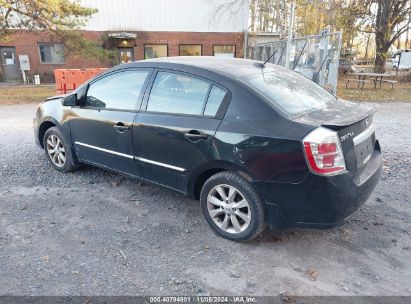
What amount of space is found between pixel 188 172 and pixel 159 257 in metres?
0.87

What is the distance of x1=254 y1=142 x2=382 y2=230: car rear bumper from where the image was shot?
2.87 meters

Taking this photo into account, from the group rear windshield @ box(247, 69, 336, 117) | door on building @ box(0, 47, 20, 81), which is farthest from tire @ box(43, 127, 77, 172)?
door on building @ box(0, 47, 20, 81)

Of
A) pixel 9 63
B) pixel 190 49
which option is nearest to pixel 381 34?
pixel 190 49

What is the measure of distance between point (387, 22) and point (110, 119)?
20.9m

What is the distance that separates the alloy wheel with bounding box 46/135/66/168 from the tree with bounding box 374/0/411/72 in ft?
65.9

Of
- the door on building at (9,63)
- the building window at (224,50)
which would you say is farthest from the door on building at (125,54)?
the door on building at (9,63)

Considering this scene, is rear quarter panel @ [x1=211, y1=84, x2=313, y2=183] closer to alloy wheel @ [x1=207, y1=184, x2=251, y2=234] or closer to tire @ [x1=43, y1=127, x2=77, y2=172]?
alloy wheel @ [x1=207, y1=184, x2=251, y2=234]

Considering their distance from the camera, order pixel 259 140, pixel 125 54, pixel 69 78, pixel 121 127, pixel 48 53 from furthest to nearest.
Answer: pixel 125 54 → pixel 48 53 → pixel 69 78 → pixel 121 127 → pixel 259 140

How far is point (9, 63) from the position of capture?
Result: 76.7 feet

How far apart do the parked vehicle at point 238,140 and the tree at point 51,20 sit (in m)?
11.1

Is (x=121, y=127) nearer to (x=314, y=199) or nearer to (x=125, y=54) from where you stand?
(x=314, y=199)

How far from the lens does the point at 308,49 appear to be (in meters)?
13.6

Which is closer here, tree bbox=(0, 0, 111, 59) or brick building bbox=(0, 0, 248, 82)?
tree bbox=(0, 0, 111, 59)

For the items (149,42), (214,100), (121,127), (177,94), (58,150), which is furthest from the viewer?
(149,42)
